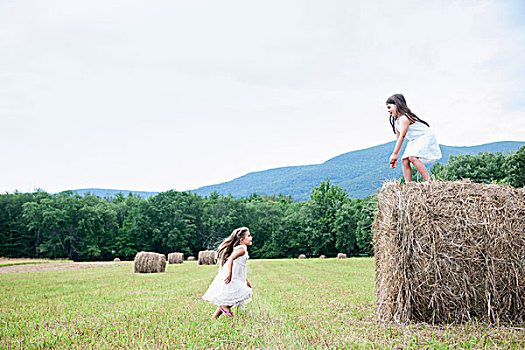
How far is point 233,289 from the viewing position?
6352 mm

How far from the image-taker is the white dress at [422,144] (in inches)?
249

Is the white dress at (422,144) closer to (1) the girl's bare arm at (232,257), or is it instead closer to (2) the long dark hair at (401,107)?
(2) the long dark hair at (401,107)

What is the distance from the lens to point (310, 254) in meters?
58.6

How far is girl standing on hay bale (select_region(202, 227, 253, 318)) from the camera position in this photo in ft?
20.5

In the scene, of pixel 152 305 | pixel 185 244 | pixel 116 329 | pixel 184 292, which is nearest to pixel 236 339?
pixel 116 329

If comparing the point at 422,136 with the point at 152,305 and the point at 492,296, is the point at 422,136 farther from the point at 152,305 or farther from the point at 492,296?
the point at 152,305

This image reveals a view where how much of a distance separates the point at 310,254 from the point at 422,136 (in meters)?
53.7

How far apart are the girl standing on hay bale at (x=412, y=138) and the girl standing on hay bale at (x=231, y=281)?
9.16 feet

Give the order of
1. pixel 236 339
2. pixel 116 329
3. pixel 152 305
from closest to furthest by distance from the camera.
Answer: pixel 236 339 → pixel 116 329 → pixel 152 305

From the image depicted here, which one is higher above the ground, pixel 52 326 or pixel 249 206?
pixel 249 206

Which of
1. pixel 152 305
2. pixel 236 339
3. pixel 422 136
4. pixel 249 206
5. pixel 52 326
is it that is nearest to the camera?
pixel 236 339

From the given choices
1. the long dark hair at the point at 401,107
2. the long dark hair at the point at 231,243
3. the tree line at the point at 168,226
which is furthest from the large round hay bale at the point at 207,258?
the tree line at the point at 168,226

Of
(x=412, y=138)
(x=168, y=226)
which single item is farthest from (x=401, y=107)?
(x=168, y=226)

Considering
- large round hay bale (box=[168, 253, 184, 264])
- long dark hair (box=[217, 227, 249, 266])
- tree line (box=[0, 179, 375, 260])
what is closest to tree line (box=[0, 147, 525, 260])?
tree line (box=[0, 179, 375, 260])
